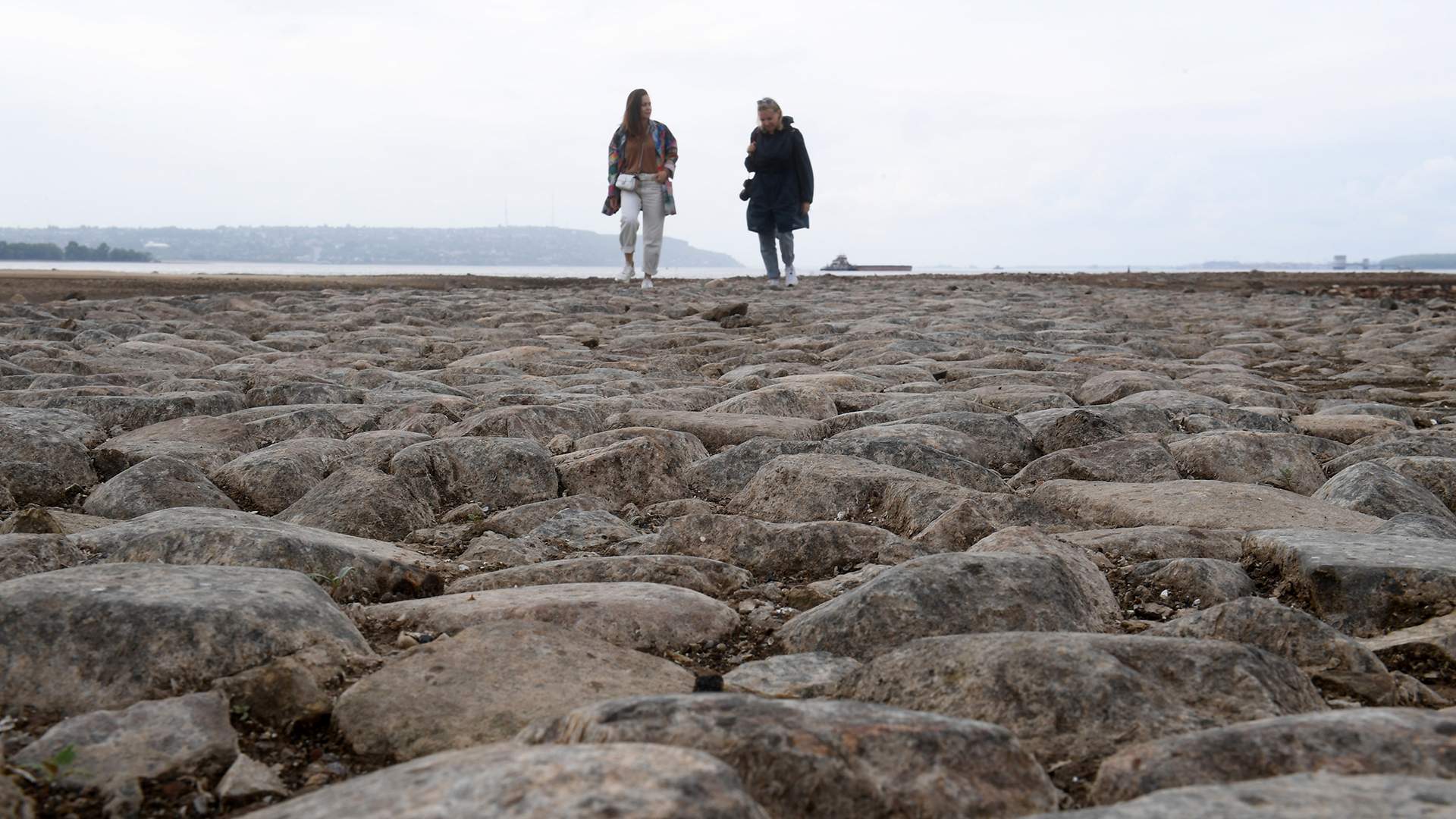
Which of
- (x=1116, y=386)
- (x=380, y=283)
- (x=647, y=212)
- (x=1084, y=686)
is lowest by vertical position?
(x=1084, y=686)

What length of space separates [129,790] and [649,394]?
3.23m

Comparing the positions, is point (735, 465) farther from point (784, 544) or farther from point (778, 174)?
point (778, 174)

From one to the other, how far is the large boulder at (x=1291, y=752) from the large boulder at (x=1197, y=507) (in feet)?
4.52

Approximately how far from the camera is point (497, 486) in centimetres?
318

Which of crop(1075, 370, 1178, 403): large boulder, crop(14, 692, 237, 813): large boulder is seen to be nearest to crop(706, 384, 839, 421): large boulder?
crop(1075, 370, 1178, 403): large boulder

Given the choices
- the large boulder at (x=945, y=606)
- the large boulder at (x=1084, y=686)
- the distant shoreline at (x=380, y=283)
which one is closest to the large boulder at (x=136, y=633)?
the large boulder at (x=945, y=606)

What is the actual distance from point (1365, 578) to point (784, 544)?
1189 millimetres

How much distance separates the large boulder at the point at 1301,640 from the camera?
1812 mm

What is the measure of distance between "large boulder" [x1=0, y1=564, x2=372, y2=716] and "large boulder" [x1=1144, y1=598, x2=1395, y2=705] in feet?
4.91

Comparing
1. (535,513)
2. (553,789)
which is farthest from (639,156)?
(553,789)

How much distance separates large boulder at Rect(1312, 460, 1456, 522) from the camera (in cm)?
288

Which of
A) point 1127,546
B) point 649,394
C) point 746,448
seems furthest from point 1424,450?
point 649,394

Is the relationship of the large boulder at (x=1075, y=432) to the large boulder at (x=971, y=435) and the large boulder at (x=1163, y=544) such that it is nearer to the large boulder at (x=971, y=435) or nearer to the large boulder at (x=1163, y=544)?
the large boulder at (x=971, y=435)

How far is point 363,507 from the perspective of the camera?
286 cm
